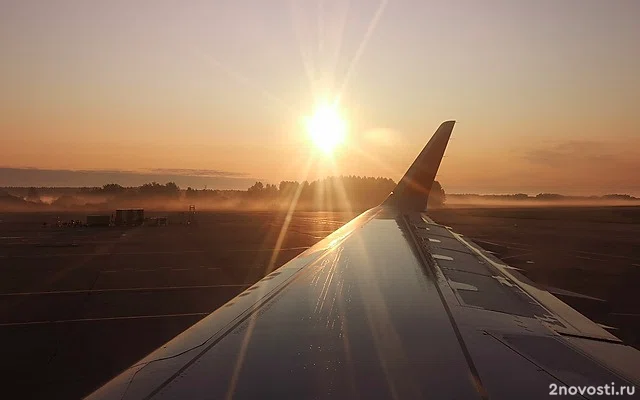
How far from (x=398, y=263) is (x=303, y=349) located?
2568 mm

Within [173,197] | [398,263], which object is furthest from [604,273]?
[173,197]

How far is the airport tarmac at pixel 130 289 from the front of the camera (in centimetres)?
703

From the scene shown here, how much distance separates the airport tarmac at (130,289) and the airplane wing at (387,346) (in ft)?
3.79

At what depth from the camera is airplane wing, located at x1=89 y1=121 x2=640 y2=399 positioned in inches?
77.7

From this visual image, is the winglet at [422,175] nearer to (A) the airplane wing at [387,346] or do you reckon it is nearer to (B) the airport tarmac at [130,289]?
(B) the airport tarmac at [130,289]

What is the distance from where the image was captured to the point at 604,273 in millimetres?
14953

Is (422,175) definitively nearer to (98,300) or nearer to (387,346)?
(387,346)

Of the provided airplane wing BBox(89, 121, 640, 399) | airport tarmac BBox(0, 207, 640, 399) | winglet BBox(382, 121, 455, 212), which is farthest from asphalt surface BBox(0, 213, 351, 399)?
winglet BBox(382, 121, 455, 212)

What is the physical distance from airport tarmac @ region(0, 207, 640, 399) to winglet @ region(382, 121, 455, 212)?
67.6 inches

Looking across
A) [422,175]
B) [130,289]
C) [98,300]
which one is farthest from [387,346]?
[130,289]

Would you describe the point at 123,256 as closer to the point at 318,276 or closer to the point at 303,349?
the point at 318,276

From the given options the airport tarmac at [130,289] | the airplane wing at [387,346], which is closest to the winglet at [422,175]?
the airport tarmac at [130,289]

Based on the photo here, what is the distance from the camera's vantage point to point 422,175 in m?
9.23

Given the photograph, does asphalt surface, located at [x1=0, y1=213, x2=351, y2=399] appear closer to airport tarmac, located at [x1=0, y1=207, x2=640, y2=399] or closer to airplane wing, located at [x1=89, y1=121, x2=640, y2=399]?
airport tarmac, located at [x1=0, y1=207, x2=640, y2=399]
